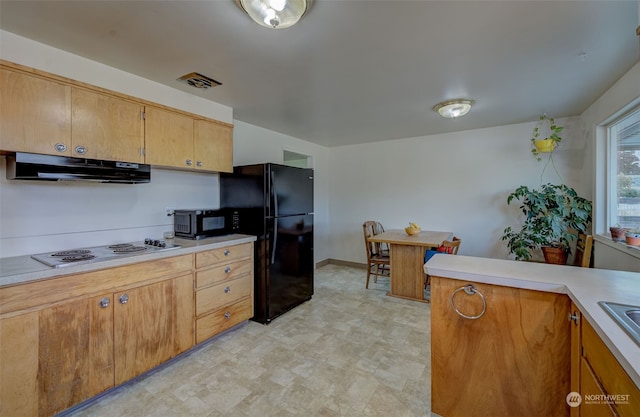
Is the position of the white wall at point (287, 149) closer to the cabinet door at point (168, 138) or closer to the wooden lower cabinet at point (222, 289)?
the cabinet door at point (168, 138)

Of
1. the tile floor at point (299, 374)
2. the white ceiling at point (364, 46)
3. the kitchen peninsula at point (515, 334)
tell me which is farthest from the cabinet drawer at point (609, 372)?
the white ceiling at point (364, 46)

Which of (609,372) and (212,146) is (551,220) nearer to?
(609,372)

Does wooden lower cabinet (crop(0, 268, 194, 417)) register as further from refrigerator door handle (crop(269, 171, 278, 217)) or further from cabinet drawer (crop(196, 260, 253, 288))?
refrigerator door handle (crop(269, 171, 278, 217))

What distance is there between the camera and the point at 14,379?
1.46 metres

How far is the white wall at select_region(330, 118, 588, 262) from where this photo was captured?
385 centimetres

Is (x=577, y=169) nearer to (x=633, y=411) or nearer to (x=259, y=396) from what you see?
(x=633, y=411)

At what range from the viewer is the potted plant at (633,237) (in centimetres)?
212

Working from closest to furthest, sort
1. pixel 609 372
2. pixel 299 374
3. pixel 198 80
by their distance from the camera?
pixel 609 372 → pixel 299 374 → pixel 198 80

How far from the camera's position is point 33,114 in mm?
1743

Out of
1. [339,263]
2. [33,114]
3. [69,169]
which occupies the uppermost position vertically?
[33,114]

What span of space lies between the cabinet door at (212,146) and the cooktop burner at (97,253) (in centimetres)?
89

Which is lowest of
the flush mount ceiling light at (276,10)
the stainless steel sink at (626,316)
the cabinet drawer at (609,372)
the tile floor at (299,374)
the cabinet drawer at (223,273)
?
the tile floor at (299,374)

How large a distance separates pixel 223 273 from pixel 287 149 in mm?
2461

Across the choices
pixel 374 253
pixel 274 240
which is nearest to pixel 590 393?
pixel 274 240
